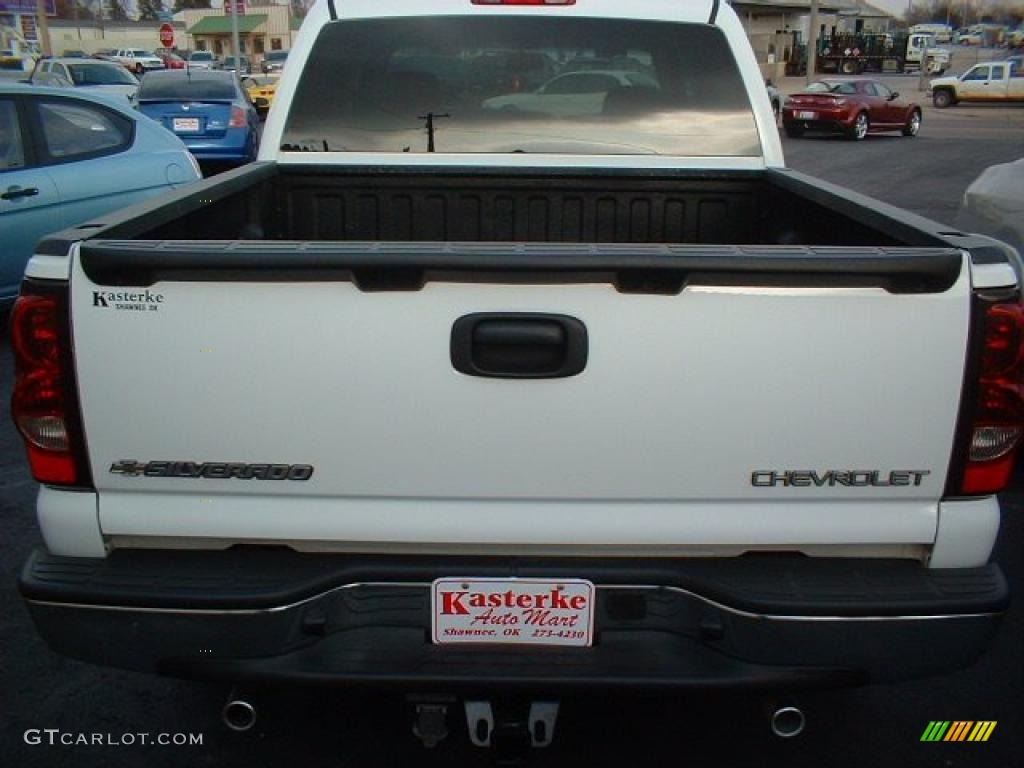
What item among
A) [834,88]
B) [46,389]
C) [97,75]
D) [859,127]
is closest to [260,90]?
[97,75]

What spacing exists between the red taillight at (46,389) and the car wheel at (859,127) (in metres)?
26.4

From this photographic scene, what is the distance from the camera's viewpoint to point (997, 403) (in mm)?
2285

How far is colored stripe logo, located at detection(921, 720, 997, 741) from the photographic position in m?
→ 3.15

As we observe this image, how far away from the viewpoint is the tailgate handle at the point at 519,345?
7.20ft

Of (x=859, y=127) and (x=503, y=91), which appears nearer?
(x=503, y=91)

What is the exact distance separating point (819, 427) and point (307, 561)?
116 centimetres

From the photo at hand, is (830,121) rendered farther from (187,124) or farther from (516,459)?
(516,459)

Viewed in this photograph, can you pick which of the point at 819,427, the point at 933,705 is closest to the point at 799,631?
the point at 819,427

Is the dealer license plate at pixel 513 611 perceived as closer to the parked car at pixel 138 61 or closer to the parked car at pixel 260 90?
the parked car at pixel 260 90

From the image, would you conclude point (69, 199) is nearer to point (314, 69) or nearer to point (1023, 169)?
point (314, 69)

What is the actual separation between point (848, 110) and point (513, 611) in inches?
1024

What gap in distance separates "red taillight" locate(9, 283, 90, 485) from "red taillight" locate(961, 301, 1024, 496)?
1.95 metres

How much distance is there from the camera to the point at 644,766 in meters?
2.97

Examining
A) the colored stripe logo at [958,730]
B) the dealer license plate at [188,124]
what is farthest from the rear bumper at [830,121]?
the colored stripe logo at [958,730]
